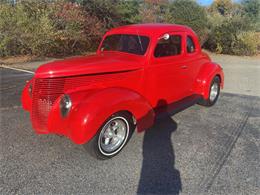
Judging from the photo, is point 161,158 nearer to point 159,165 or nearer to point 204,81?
point 159,165

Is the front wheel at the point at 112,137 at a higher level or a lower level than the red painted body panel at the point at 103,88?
lower

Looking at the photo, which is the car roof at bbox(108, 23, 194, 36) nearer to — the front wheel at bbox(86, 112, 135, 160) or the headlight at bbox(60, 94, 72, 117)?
the front wheel at bbox(86, 112, 135, 160)

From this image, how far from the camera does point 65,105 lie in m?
3.53

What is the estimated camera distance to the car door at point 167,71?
14.6 ft

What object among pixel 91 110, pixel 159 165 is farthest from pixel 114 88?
pixel 159 165

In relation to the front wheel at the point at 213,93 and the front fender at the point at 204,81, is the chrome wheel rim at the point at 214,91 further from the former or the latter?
the front fender at the point at 204,81

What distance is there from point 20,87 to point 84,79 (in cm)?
420

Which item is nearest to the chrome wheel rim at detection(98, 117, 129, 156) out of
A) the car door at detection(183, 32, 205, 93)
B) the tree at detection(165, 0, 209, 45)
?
the car door at detection(183, 32, 205, 93)

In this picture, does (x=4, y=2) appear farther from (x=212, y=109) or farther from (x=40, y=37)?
(x=212, y=109)

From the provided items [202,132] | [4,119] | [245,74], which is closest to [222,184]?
[202,132]

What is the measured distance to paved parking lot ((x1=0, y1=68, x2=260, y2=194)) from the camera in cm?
315

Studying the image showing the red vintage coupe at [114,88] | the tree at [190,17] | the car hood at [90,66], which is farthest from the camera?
the tree at [190,17]

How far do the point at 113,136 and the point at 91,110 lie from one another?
0.67 metres

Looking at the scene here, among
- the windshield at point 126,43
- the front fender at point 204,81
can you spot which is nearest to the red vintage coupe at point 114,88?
the windshield at point 126,43
